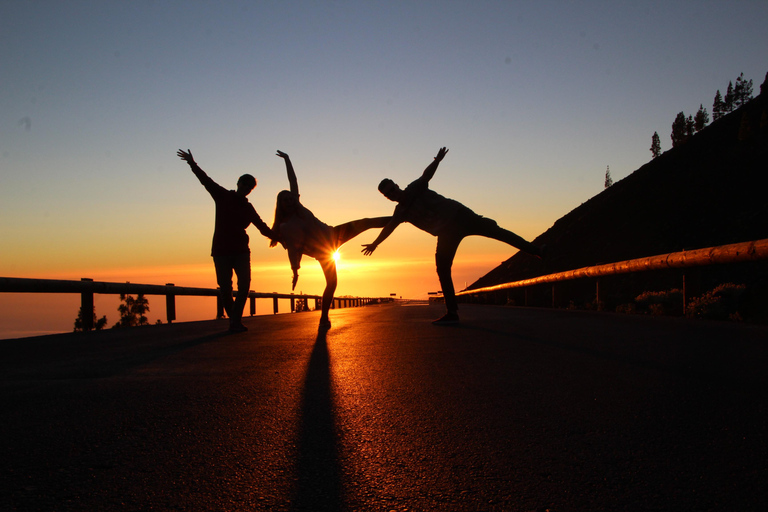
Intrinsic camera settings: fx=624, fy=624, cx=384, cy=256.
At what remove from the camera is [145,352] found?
636 centimetres

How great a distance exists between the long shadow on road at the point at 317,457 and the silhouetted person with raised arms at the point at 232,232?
5446 mm

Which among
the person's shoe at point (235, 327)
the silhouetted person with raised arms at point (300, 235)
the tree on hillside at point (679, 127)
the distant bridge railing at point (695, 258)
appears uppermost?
the tree on hillside at point (679, 127)

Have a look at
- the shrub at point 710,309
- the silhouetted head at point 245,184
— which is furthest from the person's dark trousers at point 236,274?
the shrub at point 710,309

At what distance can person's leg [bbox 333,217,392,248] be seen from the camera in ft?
33.9

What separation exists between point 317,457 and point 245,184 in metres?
7.16

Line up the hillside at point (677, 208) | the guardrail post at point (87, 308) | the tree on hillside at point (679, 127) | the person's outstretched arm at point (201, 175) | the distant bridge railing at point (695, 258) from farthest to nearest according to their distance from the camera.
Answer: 1. the tree on hillside at point (679, 127)
2. the hillside at point (677, 208)
3. the guardrail post at point (87, 308)
4. the person's outstretched arm at point (201, 175)
5. the distant bridge railing at point (695, 258)

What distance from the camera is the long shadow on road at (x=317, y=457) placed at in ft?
6.55

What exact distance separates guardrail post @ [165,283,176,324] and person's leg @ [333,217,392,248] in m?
4.98

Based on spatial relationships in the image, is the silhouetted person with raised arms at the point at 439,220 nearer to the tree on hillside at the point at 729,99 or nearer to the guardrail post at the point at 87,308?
the guardrail post at the point at 87,308

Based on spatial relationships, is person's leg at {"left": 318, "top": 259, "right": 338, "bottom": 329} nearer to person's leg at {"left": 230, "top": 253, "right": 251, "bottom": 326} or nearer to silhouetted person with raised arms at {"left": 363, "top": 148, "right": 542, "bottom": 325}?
silhouetted person with raised arms at {"left": 363, "top": 148, "right": 542, "bottom": 325}

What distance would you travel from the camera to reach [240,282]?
30.8ft

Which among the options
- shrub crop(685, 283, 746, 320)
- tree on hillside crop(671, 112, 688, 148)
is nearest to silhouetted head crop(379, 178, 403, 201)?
shrub crop(685, 283, 746, 320)

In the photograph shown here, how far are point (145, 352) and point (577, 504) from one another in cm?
538

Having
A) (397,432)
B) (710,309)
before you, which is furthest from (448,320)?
(397,432)
